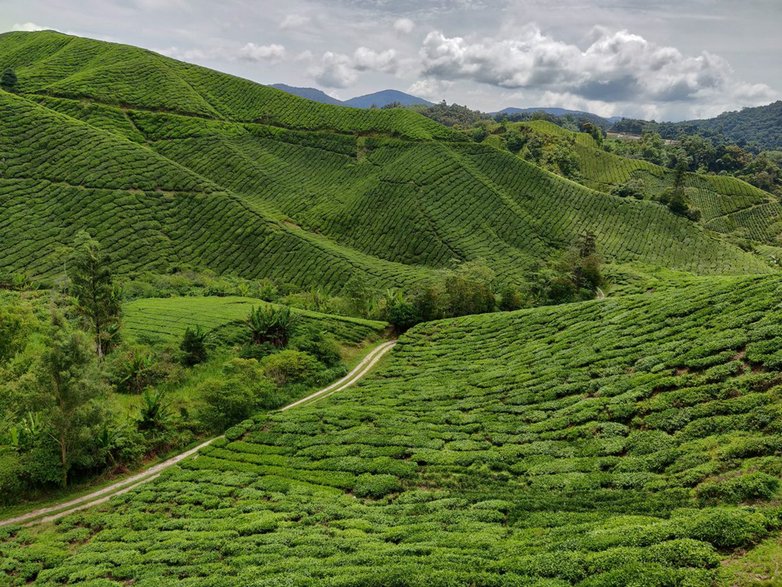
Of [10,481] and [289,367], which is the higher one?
[289,367]

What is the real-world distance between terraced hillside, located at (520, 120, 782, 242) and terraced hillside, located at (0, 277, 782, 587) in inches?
5169

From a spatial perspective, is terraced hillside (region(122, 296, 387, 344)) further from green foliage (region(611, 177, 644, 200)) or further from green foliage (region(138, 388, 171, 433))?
green foliage (region(611, 177, 644, 200))

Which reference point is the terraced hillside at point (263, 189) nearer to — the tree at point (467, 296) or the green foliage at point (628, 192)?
the green foliage at point (628, 192)

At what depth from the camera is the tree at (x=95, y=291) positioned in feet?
132

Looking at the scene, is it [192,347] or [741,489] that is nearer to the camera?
[741,489]

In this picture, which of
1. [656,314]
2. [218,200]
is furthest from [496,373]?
[218,200]

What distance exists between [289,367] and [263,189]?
70219 mm

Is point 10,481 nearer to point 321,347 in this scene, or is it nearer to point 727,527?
point 321,347

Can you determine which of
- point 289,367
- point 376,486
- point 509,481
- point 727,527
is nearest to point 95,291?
point 289,367

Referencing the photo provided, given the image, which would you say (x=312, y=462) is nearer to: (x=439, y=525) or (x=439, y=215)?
(x=439, y=525)

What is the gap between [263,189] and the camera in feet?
346

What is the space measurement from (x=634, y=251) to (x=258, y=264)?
74.2m

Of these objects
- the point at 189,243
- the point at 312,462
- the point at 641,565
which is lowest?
the point at 312,462

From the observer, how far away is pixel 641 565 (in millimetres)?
12945
